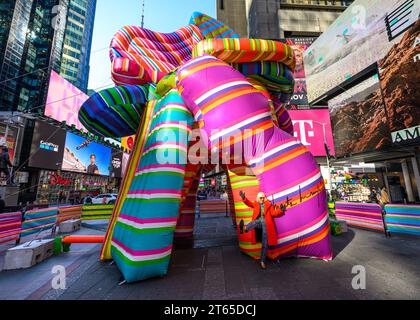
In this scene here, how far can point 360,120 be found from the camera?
1808 cm

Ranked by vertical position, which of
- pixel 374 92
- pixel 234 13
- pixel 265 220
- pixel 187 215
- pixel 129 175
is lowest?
pixel 187 215

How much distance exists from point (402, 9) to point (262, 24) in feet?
85.9

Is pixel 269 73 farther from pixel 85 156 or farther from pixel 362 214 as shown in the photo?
pixel 85 156

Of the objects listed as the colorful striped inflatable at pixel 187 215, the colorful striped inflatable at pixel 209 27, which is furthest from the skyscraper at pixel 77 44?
the colorful striped inflatable at pixel 187 215

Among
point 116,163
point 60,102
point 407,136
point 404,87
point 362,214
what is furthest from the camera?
point 116,163

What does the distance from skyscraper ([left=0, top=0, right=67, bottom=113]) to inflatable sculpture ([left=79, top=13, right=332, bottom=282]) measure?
3588cm

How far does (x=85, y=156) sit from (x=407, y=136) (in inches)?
1352

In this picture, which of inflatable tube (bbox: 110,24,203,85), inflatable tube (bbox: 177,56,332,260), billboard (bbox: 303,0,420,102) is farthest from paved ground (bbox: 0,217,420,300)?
billboard (bbox: 303,0,420,102)

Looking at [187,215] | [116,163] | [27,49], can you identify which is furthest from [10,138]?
[27,49]

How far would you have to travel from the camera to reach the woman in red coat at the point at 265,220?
4251 mm

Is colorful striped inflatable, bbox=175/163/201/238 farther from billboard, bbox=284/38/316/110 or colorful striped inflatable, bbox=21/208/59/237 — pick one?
billboard, bbox=284/38/316/110

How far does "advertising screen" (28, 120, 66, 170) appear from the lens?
2090 centimetres

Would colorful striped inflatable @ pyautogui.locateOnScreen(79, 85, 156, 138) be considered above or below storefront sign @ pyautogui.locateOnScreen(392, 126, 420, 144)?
below

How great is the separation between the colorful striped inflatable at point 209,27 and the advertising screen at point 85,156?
2520cm
